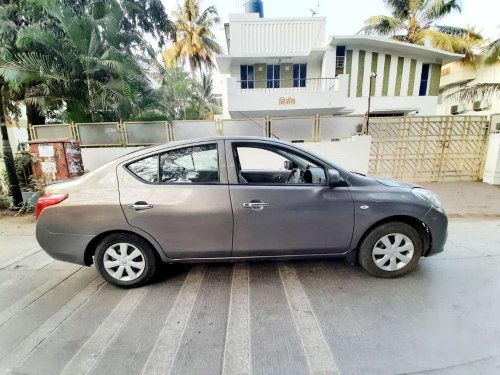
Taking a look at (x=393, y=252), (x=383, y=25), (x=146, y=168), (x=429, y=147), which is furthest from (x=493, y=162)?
(x=383, y=25)

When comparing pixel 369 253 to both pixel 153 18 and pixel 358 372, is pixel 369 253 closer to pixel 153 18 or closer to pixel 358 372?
pixel 358 372

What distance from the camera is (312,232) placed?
287cm

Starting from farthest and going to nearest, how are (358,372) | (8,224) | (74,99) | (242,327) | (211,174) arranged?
1. (74,99)
2. (8,224)
3. (211,174)
4. (242,327)
5. (358,372)

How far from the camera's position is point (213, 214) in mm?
2754

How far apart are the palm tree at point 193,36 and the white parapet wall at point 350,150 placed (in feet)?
50.3

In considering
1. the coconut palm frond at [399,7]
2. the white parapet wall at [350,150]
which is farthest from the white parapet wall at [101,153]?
the coconut palm frond at [399,7]

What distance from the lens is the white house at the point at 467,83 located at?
47.2ft

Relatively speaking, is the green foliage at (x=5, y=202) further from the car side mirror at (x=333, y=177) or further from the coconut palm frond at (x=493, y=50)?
the coconut palm frond at (x=493, y=50)

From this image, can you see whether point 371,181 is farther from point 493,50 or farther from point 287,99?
point 493,50

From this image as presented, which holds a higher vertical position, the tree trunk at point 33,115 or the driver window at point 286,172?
the tree trunk at point 33,115

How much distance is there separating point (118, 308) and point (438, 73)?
59.6 feet

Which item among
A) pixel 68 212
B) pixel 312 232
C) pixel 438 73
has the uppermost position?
pixel 438 73

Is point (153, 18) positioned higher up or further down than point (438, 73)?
higher up

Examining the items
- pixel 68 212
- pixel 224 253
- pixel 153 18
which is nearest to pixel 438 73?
pixel 153 18
